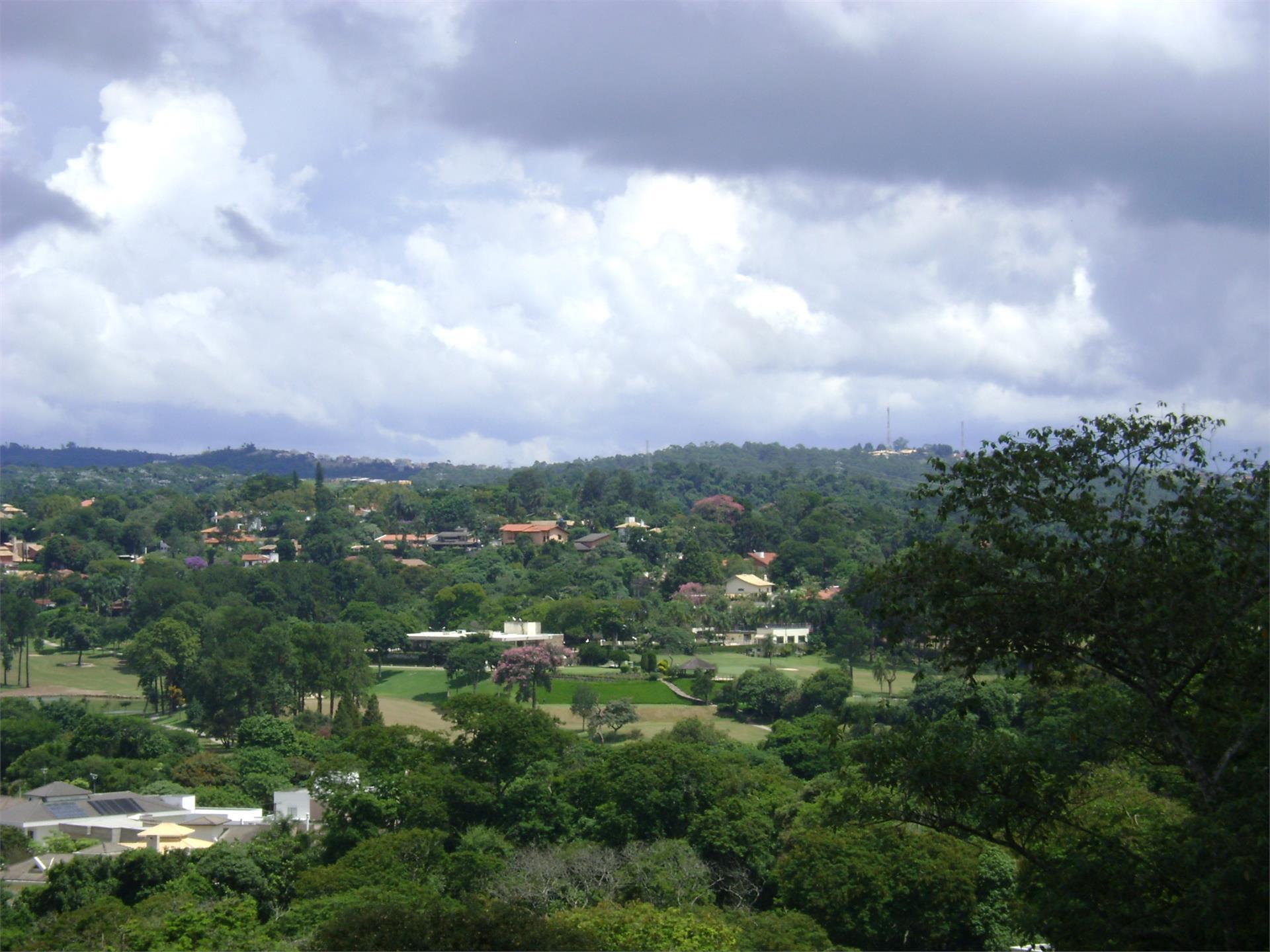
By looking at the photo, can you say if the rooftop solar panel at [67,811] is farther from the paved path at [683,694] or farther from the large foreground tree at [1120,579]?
the large foreground tree at [1120,579]

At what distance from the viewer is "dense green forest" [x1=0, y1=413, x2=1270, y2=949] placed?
23.4ft

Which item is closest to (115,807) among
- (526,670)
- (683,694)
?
(526,670)

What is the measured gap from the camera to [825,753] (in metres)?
25.8

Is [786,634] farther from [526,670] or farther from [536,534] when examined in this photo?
[536,534]

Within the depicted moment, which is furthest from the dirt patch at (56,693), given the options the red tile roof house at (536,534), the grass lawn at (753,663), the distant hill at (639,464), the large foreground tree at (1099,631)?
the distant hill at (639,464)


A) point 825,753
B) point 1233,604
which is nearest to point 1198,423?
point 1233,604

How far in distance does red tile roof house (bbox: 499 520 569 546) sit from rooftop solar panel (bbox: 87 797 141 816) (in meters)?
42.5

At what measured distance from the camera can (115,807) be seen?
23406mm

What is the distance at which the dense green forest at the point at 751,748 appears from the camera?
23.4 ft

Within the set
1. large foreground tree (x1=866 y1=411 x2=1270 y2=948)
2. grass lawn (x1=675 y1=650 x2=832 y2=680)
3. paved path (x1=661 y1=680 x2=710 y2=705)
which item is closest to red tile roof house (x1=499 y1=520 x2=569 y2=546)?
grass lawn (x1=675 y1=650 x2=832 y2=680)

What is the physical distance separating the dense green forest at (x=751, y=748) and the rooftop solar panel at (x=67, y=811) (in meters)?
2.69

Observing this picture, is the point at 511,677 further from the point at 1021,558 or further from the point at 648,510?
the point at 648,510

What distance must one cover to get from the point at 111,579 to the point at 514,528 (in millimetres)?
22127

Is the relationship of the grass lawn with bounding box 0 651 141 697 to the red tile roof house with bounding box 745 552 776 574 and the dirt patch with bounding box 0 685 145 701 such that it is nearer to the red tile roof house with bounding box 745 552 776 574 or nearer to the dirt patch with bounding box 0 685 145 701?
the dirt patch with bounding box 0 685 145 701
